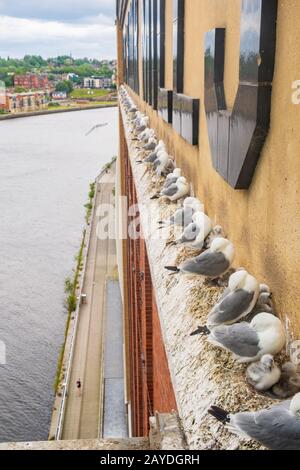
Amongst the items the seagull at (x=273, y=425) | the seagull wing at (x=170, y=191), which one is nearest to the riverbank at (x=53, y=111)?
the seagull wing at (x=170, y=191)

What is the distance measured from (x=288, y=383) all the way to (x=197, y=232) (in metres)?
1.37

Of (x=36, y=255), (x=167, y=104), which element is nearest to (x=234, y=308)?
(x=167, y=104)

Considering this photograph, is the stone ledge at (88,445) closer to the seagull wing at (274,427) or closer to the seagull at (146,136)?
the seagull wing at (274,427)

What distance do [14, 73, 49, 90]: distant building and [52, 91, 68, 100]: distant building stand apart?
3886mm

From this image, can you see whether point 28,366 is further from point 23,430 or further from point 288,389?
point 288,389

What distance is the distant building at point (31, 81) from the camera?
434 ft

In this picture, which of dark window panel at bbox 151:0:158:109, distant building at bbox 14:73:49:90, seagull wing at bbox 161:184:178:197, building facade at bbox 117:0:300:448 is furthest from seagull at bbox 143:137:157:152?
distant building at bbox 14:73:49:90

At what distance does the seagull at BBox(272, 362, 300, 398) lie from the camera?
1.98m

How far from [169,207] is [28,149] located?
2769 inches

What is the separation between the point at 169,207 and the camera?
14.4ft

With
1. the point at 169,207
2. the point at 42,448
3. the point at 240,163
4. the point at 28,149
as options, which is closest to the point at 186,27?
the point at 169,207

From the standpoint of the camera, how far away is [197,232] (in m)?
3.24

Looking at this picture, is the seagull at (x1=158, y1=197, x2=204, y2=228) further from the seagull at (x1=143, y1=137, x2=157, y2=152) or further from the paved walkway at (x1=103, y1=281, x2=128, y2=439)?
the paved walkway at (x1=103, y1=281, x2=128, y2=439)

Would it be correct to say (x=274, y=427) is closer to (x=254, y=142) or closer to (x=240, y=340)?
(x=240, y=340)
